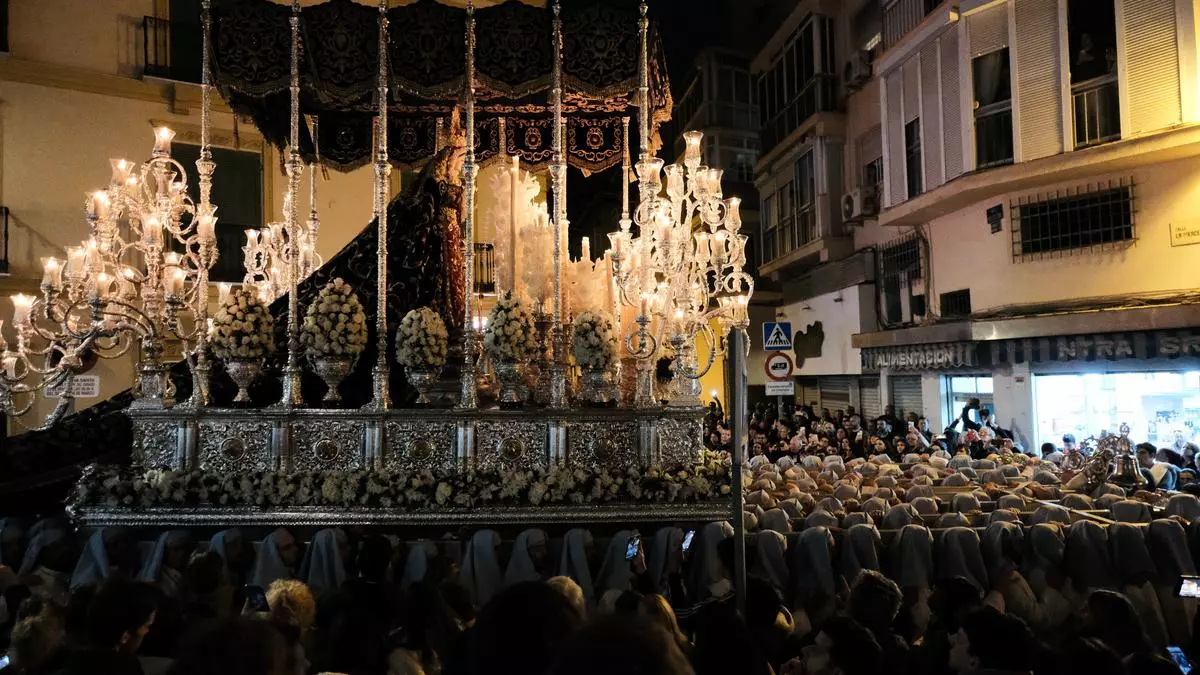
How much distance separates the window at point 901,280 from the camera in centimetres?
1705

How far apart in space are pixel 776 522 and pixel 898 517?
111cm

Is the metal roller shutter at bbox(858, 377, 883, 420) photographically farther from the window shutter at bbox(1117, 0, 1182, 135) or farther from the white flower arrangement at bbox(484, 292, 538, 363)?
the white flower arrangement at bbox(484, 292, 538, 363)

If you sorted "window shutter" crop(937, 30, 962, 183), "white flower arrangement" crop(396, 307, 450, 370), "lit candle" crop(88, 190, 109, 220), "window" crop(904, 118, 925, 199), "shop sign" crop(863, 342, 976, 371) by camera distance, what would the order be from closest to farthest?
"white flower arrangement" crop(396, 307, 450, 370) → "lit candle" crop(88, 190, 109, 220) → "window shutter" crop(937, 30, 962, 183) → "shop sign" crop(863, 342, 976, 371) → "window" crop(904, 118, 925, 199)

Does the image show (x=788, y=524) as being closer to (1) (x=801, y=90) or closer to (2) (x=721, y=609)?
Answer: (2) (x=721, y=609)

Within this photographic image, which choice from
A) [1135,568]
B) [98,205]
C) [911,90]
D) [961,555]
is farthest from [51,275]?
[911,90]

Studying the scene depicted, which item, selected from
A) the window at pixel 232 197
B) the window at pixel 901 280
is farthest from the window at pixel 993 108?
the window at pixel 232 197

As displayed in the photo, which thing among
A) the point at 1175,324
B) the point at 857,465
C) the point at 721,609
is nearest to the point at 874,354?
the point at 1175,324

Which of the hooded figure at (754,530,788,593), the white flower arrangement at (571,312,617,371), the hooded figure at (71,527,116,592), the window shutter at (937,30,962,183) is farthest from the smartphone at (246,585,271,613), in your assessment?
the window shutter at (937,30,962,183)

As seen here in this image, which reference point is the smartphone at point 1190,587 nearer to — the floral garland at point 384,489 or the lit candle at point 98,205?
the floral garland at point 384,489

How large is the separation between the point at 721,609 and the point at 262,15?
7087 millimetres

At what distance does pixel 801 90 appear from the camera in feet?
70.3

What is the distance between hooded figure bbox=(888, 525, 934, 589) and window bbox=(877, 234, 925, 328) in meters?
11.8

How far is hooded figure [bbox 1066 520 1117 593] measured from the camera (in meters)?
6.11

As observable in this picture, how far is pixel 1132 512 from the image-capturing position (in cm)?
673
